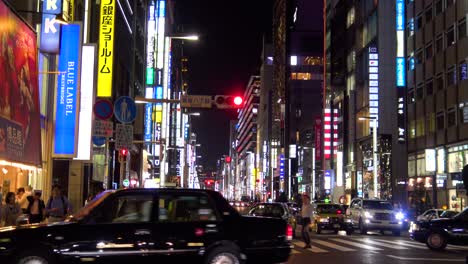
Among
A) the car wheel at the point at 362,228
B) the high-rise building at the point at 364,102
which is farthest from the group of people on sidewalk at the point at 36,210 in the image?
the high-rise building at the point at 364,102

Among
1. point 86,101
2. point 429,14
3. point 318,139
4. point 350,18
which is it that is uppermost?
point 350,18

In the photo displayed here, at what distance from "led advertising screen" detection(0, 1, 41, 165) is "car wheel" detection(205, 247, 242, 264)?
27.5ft

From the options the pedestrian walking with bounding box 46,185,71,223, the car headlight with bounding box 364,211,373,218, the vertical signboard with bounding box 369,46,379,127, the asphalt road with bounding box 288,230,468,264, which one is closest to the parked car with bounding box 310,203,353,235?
the car headlight with bounding box 364,211,373,218

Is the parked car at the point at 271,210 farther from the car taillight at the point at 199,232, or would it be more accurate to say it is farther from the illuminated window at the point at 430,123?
the illuminated window at the point at 430,123

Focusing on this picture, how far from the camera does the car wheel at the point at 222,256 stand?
10320 mm

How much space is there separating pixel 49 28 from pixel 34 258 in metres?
14.0

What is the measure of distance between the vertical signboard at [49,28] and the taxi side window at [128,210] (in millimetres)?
13362

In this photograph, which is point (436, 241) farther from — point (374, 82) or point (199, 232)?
point (374, 82)

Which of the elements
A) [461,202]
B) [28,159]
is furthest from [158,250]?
[461,202]

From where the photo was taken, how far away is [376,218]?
99.9ft

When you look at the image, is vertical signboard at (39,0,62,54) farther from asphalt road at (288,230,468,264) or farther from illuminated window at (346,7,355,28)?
illuminated window at (346,7,355,28)

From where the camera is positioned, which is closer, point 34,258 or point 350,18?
point 34,258

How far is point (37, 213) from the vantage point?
52.5ft

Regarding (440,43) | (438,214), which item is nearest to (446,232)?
(438,214)
